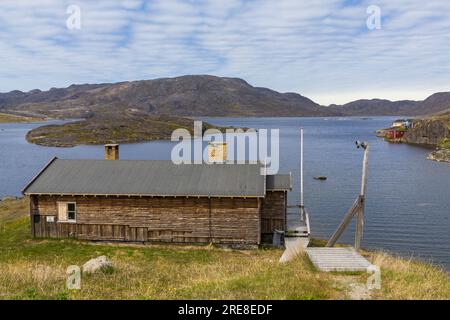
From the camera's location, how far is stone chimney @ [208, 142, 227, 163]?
35619 mm

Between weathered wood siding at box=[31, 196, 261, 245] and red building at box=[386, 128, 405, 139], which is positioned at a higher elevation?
red building at box=[386, 128, 405, 139]

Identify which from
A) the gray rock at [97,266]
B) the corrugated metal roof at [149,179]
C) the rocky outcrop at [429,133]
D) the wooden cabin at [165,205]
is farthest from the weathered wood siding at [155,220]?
the rocky outcrop at [429,133]

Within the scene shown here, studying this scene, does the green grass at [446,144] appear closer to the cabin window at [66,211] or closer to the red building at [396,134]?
the red building at [396,134]

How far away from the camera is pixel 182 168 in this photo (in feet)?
110

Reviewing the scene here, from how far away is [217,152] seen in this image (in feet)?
117

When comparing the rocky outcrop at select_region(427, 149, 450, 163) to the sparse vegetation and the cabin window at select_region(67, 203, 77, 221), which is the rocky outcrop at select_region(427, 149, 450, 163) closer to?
the cabin window at select_region(67, 203, 77, 221)

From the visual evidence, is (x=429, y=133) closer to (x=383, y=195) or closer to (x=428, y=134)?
(x=428, y=134)

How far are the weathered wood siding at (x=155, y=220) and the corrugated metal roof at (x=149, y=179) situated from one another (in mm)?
634

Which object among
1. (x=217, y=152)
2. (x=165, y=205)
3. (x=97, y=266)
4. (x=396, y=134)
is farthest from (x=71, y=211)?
(x=396, y=134)

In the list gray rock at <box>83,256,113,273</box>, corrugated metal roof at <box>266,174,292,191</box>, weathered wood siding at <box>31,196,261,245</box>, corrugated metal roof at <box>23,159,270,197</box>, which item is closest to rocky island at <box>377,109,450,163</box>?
corrugated metal roof at <box>266,174,292,191</box>

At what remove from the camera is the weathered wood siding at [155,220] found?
103 ft

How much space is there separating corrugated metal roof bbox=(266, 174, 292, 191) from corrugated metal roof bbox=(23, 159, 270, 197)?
1166 millimetres
